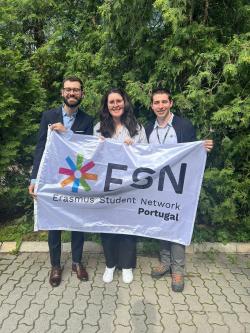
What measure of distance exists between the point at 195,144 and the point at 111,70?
6.51 feet

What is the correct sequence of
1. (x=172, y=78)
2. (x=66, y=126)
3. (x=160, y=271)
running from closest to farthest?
(x=66, y=126) → (x=160, y=271) → (x=172, y=78)

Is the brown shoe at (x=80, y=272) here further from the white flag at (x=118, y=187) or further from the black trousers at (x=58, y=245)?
the white flag at (x=118, y=187)

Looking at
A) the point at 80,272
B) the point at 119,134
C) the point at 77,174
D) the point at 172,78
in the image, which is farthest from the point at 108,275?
the point at 172,78

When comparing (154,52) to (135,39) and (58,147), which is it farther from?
(58,147)

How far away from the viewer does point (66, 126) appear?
4152 millimetres

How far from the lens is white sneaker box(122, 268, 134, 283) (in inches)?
169

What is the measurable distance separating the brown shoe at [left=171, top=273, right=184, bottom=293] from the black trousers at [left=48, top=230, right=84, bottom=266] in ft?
3.48

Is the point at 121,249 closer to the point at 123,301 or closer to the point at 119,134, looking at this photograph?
the point at 123,301

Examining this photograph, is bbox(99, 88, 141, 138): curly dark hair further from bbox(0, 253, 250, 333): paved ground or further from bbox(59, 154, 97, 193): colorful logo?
bbox(0, 253, 250, 333): paved ground

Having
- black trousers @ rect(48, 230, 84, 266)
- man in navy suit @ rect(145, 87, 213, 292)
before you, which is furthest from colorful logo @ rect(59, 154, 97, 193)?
man in navy suit @ rect(145, 87, 213, 292)

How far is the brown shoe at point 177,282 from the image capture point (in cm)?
413

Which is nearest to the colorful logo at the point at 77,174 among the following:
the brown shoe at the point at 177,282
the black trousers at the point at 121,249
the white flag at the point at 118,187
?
the white flag at the point at 118,187

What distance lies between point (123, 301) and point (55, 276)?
0.81 metres

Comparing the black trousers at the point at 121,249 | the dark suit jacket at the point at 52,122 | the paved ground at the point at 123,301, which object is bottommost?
the paved ground at the point at 123,301
